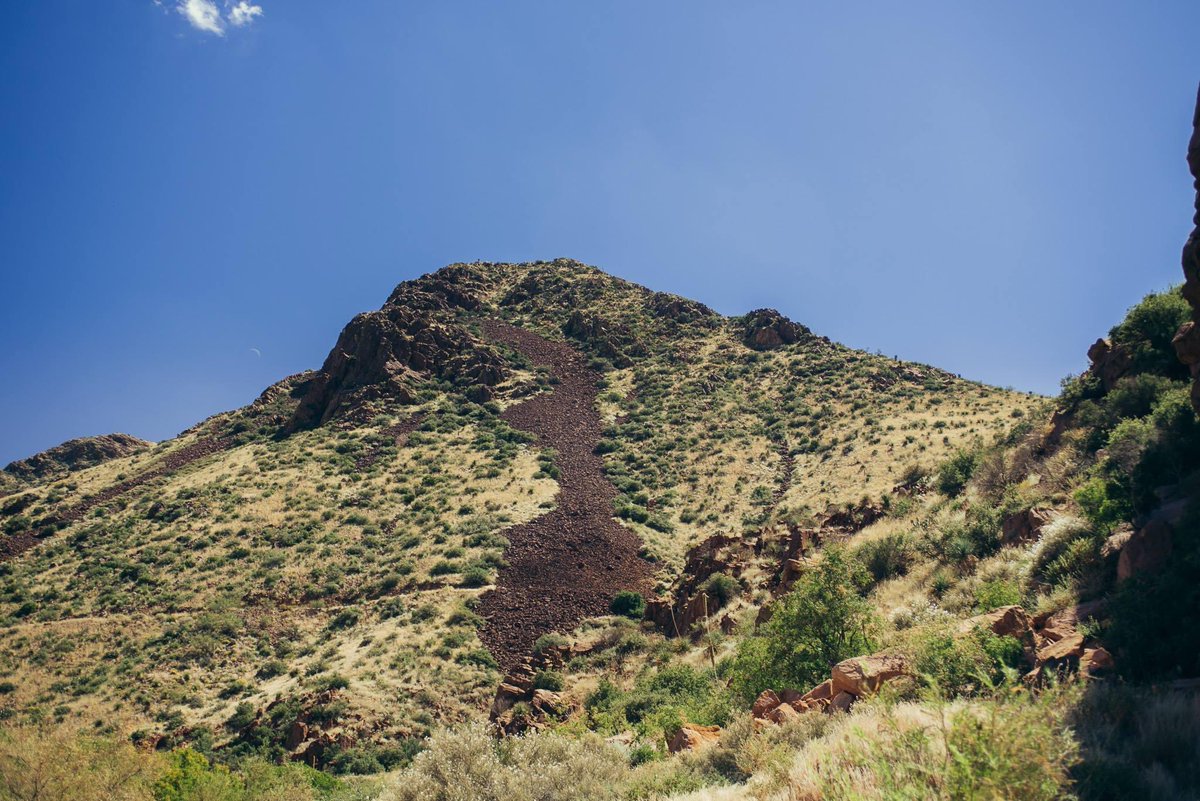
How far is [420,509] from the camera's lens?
37.5 meters

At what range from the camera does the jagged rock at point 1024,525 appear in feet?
35.3

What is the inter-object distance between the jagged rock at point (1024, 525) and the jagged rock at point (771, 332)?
178ft

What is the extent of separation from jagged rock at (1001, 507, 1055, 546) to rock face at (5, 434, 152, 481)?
86386 millimetres

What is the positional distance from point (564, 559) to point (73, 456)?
77.9 meters

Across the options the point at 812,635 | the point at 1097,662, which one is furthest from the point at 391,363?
the point at 1097,662

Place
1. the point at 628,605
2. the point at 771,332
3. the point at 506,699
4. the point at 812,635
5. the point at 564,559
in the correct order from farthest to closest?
the point at 771,332 < the point at 564,559 < the point at 628,605 < the point at 506,699 < the point at 812,635

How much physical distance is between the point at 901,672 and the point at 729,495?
33365 mm

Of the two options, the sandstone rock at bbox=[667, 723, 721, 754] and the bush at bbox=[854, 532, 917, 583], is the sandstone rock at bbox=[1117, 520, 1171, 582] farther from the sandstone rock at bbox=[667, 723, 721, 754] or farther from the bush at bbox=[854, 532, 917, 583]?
the bush at bbox=[854, 532, 917, 583]

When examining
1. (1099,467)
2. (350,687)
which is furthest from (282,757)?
(1099,467)

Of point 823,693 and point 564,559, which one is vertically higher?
point 564,559

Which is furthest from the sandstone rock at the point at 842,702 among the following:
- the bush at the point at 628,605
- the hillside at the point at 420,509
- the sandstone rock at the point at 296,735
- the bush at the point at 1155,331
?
the bush at the point at 628,605

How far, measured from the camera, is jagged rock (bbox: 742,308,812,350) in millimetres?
65375

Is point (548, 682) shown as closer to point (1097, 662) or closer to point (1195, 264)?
point (1097, 662)

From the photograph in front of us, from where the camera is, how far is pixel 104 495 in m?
43.1
